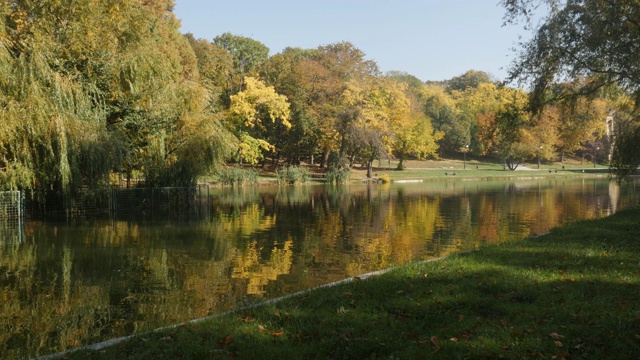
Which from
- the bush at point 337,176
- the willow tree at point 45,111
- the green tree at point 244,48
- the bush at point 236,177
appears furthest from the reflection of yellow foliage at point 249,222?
the green tree at point 244,48

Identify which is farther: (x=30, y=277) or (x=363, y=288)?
(x=30, y=277)

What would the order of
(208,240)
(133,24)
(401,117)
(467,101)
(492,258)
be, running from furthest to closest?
1. (467,101)
2. (401,117)
3. (133,24)
4. (208,240)
5. (492,258)

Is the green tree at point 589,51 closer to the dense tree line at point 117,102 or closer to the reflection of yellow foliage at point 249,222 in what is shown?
the dense tree line at point 117,102

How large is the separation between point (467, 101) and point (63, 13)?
292 feet

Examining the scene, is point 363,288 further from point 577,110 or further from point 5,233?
point 577,110

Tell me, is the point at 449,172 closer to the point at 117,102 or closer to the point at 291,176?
the point at 291,176

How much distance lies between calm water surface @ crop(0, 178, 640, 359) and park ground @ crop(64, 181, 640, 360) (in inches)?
71.5

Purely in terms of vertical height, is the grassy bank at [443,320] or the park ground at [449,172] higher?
the park ground at [449,172]

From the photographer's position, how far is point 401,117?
6500 cm

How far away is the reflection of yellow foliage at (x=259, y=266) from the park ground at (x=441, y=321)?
99.8 inches

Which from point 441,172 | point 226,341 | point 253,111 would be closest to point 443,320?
point 226,341

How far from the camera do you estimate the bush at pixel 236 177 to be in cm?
4600

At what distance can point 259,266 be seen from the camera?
1266 cm

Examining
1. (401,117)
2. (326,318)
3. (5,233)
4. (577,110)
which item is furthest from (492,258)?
(401,117)
